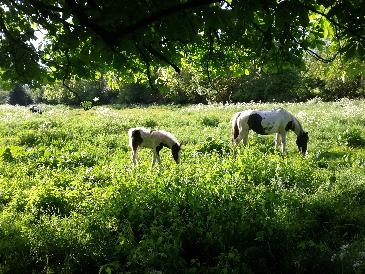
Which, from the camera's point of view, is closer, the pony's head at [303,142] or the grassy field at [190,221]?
the grassy field at [190,221]

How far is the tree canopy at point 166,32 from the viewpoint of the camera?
4164 mm

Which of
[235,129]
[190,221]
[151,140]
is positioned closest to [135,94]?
[235,129]

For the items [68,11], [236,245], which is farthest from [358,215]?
[68,11]

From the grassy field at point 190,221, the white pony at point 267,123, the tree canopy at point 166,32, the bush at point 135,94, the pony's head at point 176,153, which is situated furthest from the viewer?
the bush at point 135,94

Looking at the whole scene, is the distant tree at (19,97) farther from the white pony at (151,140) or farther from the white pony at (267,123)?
the white pony at (267,123)

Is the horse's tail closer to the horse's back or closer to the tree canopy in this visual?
the horse's back

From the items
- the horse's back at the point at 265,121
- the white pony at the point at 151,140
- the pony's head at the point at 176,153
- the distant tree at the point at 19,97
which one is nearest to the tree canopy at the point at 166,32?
the pony's head at the point at 176,153

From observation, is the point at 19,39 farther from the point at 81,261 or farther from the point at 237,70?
the point at 237,70

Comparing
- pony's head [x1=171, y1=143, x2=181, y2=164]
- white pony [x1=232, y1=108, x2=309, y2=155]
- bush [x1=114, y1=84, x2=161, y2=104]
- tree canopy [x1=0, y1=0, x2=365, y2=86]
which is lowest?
pony's head [x1=171, y1=143, x2=181, y2=164]

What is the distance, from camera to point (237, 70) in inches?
338

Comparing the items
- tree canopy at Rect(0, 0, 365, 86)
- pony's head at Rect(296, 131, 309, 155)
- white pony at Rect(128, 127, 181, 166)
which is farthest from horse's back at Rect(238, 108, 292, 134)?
tree canopy at Rect(0, 0, 365, 86)

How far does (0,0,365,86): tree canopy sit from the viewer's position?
13.7 feet

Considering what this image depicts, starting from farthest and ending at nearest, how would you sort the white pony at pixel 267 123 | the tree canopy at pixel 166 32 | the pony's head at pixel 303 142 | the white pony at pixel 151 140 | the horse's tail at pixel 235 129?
the horse's tail at pixel 235 129, the white pony at pixel 267 123, the pony's head at pixel 303 142, the white pony at pixel 151 140, the tree canopy at pixel 166 32

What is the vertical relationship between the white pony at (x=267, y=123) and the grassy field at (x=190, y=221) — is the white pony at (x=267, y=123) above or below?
above
